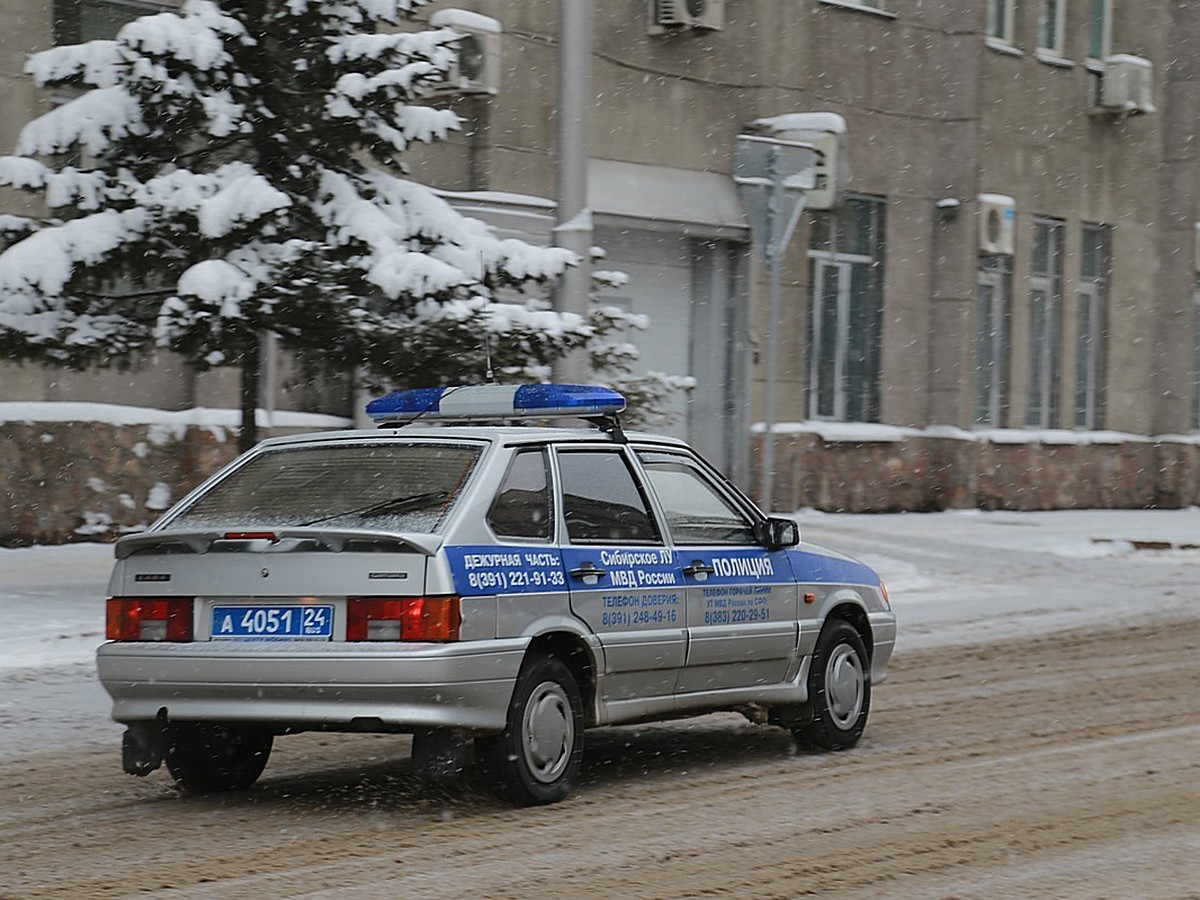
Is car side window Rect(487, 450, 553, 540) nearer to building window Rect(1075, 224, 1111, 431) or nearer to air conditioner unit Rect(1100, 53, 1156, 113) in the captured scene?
air conditioner unit Rect(1100, 53, 1156, 113)

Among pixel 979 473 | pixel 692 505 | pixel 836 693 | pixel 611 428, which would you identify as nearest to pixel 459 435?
pixel 611 428

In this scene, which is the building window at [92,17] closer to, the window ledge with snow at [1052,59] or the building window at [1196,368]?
the window ledge with snow at [1052,59]

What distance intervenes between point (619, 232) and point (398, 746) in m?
13.5

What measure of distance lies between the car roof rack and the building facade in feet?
28.8

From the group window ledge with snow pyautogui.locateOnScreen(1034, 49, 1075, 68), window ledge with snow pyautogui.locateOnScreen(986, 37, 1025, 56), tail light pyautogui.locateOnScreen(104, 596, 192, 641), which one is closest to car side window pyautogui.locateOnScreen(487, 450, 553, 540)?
tail light pyautogui.locateOnScreen(104, 596, 192, 641)

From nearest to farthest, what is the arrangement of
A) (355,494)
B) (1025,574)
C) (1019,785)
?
1. (355,494)
2. (1019,785)
3. (1025,574)

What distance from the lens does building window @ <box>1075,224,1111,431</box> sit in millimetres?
29620

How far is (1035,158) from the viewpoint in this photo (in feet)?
A: 91.4

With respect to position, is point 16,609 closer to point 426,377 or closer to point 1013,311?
point 426,377

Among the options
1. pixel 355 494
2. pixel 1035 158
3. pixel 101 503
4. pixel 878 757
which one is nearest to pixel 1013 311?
pixel 1035 158

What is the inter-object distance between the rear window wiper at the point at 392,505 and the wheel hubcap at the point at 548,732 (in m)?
0.76

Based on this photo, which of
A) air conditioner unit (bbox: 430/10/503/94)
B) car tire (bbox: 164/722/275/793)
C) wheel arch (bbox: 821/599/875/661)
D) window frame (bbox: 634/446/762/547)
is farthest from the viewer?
air conditioner unit (bbox: 430/10/503/94)

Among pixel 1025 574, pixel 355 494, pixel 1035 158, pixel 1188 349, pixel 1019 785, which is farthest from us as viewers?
pixel 1188 349

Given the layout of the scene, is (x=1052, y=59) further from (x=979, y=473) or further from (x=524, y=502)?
(x=524, y=502)
